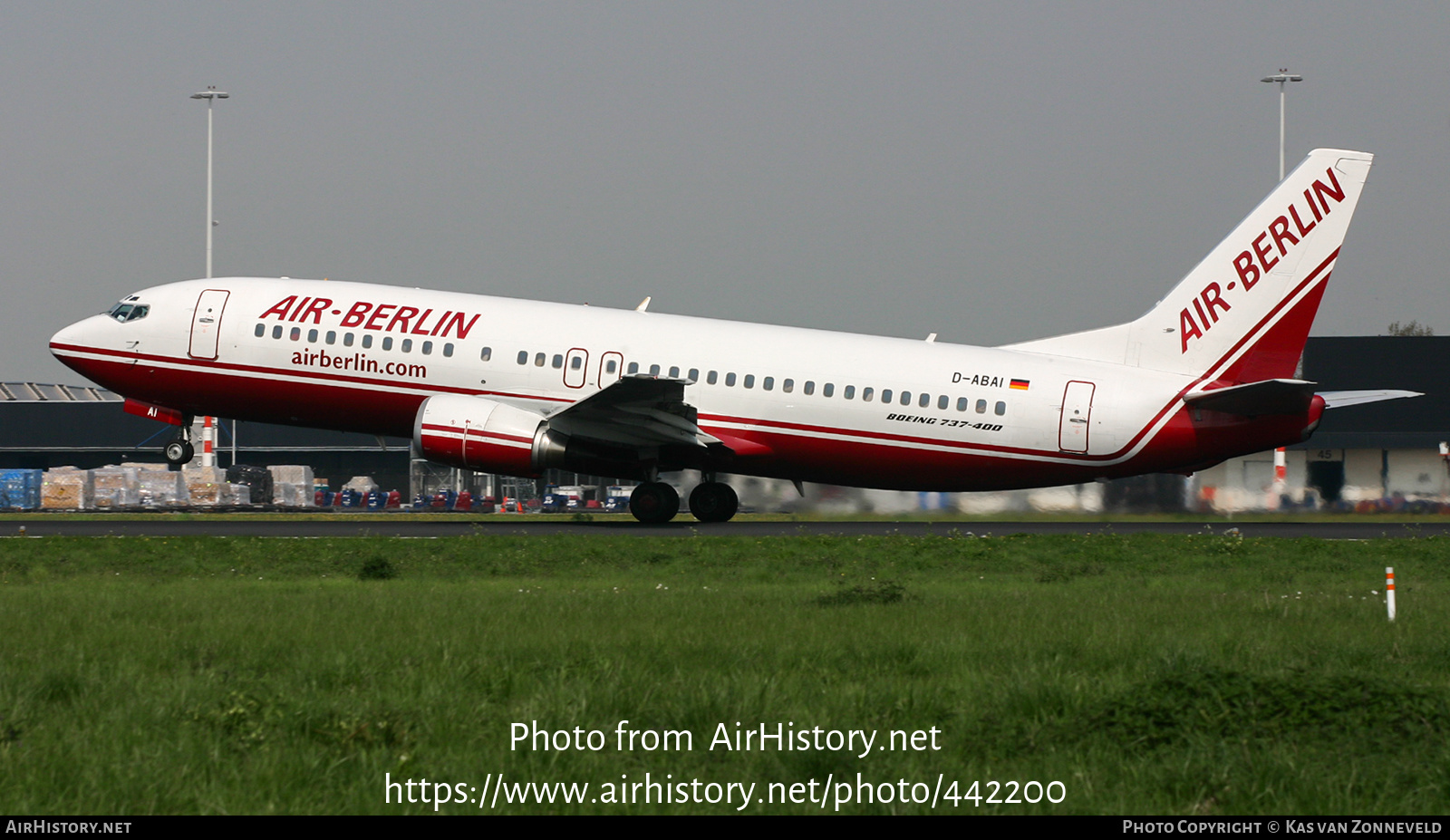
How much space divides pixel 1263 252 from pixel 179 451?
2269cm

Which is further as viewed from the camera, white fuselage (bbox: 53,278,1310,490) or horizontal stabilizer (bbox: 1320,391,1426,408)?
horizontal stabilizer (bbox: 1320,391,1426,408)

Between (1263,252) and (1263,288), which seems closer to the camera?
(1263,288)

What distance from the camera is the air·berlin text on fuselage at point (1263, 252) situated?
28156mm

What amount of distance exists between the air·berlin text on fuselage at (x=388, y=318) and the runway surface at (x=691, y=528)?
398 centimetres

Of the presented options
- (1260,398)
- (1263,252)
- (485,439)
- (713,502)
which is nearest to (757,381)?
(713,502)

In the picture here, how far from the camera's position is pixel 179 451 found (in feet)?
99.7

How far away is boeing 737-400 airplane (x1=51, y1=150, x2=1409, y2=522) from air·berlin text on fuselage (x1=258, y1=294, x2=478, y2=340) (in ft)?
0.13

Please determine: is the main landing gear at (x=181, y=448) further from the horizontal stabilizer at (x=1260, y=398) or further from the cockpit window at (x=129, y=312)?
the horizontal stabilizer at (x=1260, y=398)

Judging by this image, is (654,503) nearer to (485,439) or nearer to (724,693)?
(485,439)

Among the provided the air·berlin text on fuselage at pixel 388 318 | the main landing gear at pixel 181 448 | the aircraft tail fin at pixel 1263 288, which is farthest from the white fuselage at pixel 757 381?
the main landing gear at pixel 181 448

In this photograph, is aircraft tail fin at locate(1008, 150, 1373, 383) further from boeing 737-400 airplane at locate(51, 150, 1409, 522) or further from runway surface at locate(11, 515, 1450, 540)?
runway surface at locate(11, 515, 1450, 540)

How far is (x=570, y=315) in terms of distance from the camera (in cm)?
2948

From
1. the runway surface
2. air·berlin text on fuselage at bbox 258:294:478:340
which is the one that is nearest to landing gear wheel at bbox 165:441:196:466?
the runway surface

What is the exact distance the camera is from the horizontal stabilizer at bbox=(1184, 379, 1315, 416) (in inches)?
1048
